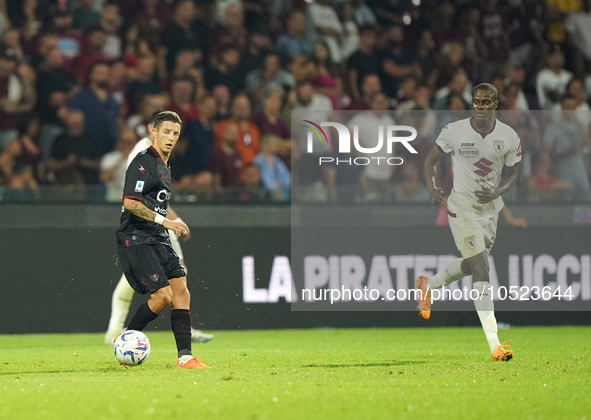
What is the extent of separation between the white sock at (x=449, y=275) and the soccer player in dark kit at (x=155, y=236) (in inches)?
110

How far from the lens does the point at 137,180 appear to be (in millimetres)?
7094

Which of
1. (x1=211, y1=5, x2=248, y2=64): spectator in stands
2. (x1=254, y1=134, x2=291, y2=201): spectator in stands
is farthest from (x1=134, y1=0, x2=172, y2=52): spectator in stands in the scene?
(x1=254, y1=134, x2=291, y2=201): spectator in stands

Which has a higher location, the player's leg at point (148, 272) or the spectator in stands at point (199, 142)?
the spectator in stands at point (199, 142)

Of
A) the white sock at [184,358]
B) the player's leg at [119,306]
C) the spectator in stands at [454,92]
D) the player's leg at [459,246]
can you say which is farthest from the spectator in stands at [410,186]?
the white sock at [184,358]

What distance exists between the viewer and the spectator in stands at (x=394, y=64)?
1493 centimetres

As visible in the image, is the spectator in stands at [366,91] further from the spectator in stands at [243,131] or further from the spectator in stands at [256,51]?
the spectator in stands at [256,51]

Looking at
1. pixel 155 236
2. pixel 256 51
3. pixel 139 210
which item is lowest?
pixel 155 236

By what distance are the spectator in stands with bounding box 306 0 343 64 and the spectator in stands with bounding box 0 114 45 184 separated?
496cm

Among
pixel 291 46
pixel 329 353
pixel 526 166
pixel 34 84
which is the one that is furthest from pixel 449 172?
pixel 34 84

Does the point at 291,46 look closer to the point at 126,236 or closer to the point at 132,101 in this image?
the point at 132,101

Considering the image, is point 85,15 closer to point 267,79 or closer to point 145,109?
point 145,109

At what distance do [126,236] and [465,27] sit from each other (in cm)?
1014

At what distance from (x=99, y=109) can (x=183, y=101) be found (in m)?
1.19

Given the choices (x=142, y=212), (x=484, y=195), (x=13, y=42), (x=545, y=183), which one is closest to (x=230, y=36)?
(x=13, y=42)
